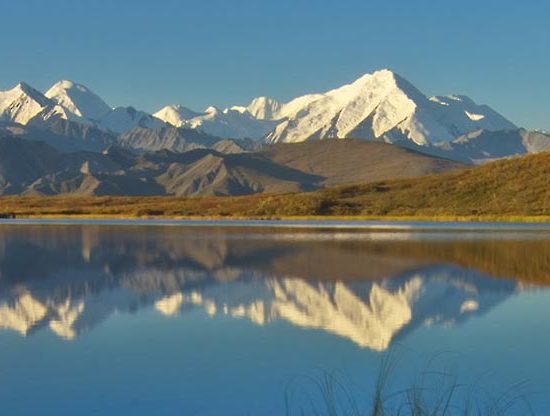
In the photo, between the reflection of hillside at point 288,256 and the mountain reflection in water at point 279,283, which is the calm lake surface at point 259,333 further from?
the reflection of hillside at point 288,256

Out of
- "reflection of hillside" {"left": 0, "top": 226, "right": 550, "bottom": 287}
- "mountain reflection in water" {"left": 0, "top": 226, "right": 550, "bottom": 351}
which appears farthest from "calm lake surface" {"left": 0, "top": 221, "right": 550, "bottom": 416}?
"reflection of hillside" {"left": 0, "top": 226, "right": 550, "bottom": 287}

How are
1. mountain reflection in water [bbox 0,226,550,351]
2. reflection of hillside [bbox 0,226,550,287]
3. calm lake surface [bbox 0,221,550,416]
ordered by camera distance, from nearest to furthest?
calm lake surface [bbox 0,221,550,416]
mountain reflection in water [bbox 0,226,550,351]
reflection of hillside [bbox 0,226,550,287]

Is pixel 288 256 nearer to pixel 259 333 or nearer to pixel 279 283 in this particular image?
pixel 279 283

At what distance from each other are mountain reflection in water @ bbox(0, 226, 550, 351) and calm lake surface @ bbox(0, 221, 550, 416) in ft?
0.36

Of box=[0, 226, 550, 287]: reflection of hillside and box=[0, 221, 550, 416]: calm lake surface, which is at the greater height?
box=[0, 226, 550, 287]: reflection of hillside

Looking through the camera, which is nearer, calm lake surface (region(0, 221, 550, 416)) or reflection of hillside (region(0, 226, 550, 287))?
calm lake surface (region(0, 221, 550, 416))

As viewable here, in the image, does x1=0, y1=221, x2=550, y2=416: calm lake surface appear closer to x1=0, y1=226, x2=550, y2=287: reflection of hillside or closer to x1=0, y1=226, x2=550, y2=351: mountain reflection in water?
x1=0, y1=226, x2=550, y2=351: mountain reflection in water

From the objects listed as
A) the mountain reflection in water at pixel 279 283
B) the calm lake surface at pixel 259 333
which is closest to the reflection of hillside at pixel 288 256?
the mountain reflection in water at pixel 279 283

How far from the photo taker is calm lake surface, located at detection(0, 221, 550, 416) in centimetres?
1866

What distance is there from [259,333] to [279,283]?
1343cm

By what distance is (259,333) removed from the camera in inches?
1025

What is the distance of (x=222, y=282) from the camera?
132 ft

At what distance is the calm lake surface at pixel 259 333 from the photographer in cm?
1866

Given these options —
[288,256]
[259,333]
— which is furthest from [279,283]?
[288,256]
